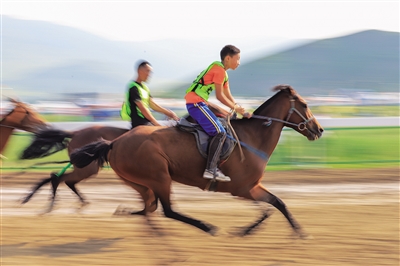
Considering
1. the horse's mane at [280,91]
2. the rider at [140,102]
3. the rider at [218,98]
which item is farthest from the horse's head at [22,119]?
the horse's mane at [280,91]

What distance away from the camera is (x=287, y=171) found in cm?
1276

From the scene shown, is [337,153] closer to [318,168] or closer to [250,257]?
[318,168]

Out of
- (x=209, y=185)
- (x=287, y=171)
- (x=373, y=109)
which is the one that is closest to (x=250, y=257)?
(x=209, y=185)

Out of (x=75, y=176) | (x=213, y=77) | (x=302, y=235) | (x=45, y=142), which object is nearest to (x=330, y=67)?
(x=45, y=142)

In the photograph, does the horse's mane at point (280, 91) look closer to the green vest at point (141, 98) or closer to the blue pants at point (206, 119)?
the blue pants at point (206, 119)

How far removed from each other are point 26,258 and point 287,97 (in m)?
3.48

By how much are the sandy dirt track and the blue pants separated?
4.16 feet

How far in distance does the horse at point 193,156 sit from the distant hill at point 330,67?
2282 inches

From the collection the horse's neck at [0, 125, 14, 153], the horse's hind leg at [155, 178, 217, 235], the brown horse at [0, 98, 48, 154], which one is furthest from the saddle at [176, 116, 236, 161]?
the horse's neck at [0, 125, 14, 153]

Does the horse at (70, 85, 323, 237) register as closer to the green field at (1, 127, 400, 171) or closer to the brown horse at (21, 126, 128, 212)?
the brown horse at (21, 126, 128, 212)

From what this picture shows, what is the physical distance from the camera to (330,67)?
2987 inches

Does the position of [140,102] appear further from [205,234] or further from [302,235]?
[302,235]

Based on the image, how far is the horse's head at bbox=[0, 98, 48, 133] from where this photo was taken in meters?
9.00

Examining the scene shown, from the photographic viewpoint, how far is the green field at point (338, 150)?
13.0 m
